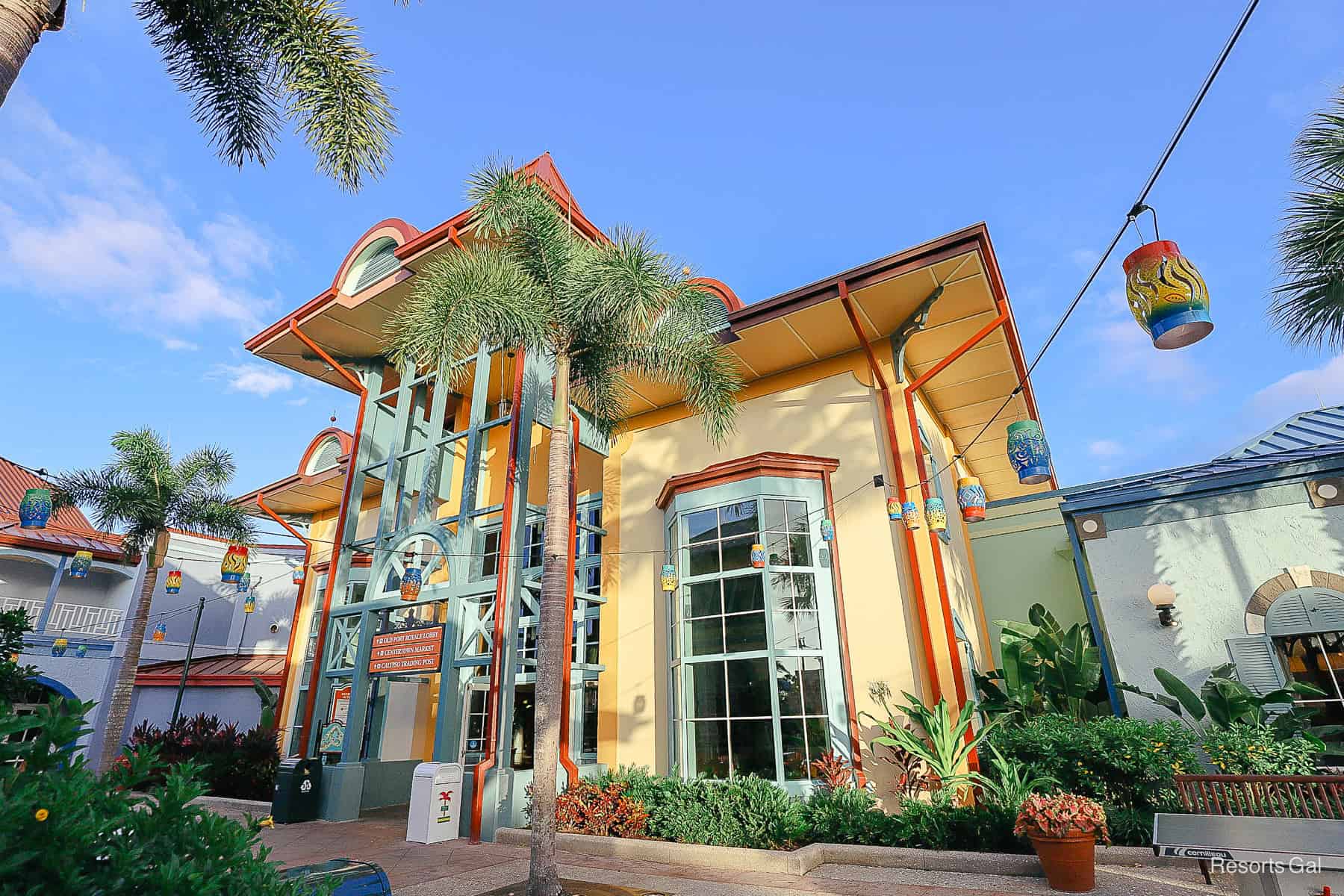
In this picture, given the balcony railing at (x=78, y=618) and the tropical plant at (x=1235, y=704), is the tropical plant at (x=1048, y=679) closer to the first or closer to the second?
the tropical plant at (x=1235, y=704)

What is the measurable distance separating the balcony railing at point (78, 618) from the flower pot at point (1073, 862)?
25.7 metres

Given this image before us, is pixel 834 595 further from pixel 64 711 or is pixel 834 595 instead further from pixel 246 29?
pixel 246 29

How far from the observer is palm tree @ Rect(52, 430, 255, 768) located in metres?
17.1

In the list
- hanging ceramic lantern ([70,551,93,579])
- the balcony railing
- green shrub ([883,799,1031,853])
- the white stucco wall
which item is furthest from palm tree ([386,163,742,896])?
the balcony railing

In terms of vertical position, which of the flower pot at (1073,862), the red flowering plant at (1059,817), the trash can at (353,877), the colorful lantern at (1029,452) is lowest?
the flower pot at (1073,862)

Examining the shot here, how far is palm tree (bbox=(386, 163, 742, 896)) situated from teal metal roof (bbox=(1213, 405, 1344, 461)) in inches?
319

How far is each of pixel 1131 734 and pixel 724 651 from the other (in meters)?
5.32

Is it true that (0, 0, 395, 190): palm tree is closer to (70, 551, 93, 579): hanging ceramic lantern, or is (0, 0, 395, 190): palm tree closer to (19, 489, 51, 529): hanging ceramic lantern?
(19, 489, 51, 529): hanging ceramic lantern

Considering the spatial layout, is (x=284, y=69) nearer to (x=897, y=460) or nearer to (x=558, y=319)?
(x=558, y=319)

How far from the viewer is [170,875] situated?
1915 mm

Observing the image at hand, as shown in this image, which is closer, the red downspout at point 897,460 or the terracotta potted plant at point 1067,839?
the terracotta potted plant at point 1067,839

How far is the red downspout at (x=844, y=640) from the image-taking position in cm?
961

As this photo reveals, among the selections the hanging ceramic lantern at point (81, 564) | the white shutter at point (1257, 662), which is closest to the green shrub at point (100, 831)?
the white shutter at point (1257, 662)

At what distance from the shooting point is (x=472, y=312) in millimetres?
8422
